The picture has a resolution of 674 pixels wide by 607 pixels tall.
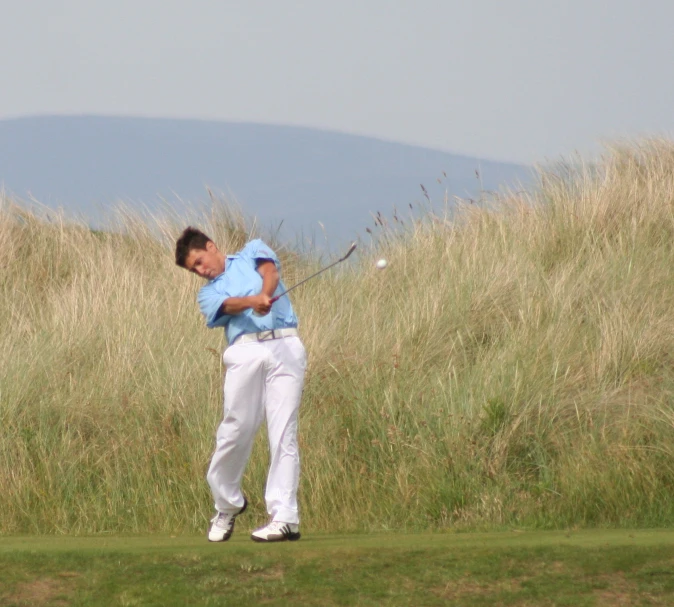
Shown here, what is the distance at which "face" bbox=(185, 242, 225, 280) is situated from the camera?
7875 mm

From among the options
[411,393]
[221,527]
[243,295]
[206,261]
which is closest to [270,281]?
[243,295]

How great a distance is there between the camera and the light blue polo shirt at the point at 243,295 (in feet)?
25.1

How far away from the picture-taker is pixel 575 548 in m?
6.89

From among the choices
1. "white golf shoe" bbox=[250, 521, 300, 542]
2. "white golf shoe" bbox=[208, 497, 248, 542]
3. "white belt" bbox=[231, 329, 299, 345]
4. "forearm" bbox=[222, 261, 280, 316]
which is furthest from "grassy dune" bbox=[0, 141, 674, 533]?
"forearm" bbox=[222, 261, 280, 316]

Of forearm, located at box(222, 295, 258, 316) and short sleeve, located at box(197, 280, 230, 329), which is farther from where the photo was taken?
short sleeve, located at box(197, 280, 230, 329)

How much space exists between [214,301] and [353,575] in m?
1.93

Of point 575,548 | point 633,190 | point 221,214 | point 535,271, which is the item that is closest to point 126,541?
point 575,548

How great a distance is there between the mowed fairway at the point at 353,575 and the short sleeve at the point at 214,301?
4.63 feet

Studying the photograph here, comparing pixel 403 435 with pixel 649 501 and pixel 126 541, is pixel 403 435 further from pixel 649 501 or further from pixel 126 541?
pixel 126 541

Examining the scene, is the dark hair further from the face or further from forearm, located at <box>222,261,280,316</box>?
forearm, located at <box>222,261,280,316</box>

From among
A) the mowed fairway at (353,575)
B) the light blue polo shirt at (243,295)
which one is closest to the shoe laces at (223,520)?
the mowed fairway at (353,575)

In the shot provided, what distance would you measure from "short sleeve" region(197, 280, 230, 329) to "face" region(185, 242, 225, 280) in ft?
0.38

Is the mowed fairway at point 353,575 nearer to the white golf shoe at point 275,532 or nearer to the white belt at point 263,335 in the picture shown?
the white golf shoe at point 275,532

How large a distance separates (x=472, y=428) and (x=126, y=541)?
13.0 feet
